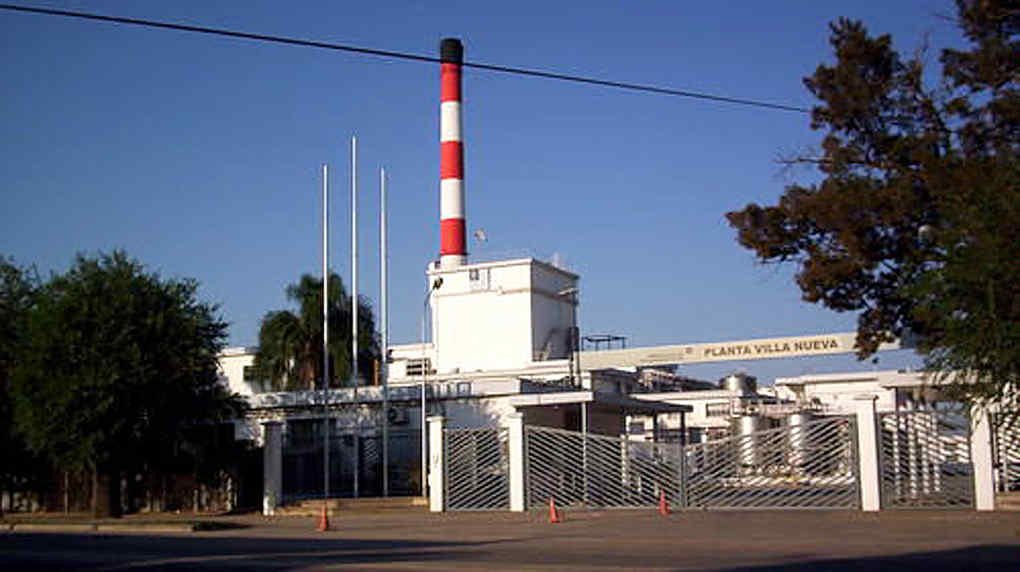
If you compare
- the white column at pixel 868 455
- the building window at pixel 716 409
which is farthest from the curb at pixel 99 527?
the building window at pixel 716 409

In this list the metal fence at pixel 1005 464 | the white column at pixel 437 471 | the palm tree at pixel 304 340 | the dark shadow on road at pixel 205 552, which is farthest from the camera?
the palm tree at pixel 304 340

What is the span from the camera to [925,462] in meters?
26.5

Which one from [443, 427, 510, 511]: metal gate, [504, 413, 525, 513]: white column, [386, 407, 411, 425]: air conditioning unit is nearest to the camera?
[504, 413, 525, 513]: white column

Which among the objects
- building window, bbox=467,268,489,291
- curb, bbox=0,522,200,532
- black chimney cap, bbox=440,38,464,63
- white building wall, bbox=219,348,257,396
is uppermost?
black chimney cap, bbox=440,38,464,63

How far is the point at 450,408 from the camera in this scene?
39.4 m

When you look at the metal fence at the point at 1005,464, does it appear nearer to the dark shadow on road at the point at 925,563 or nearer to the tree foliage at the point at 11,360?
the dark shadow on road at the point at 925,563

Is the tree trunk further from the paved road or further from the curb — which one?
the paved road

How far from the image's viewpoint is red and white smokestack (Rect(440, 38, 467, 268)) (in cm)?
5806

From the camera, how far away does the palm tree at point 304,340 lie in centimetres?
5625

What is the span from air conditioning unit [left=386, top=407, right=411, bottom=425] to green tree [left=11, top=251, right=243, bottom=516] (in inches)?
263

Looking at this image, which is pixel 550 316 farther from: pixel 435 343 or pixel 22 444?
pixel 22 444

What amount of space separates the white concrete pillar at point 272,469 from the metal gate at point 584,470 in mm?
8211

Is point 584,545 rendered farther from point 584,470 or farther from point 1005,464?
point 584,470

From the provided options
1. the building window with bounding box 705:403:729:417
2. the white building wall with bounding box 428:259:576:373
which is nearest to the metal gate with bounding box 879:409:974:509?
the building window with bounding box 705:403:729:417
